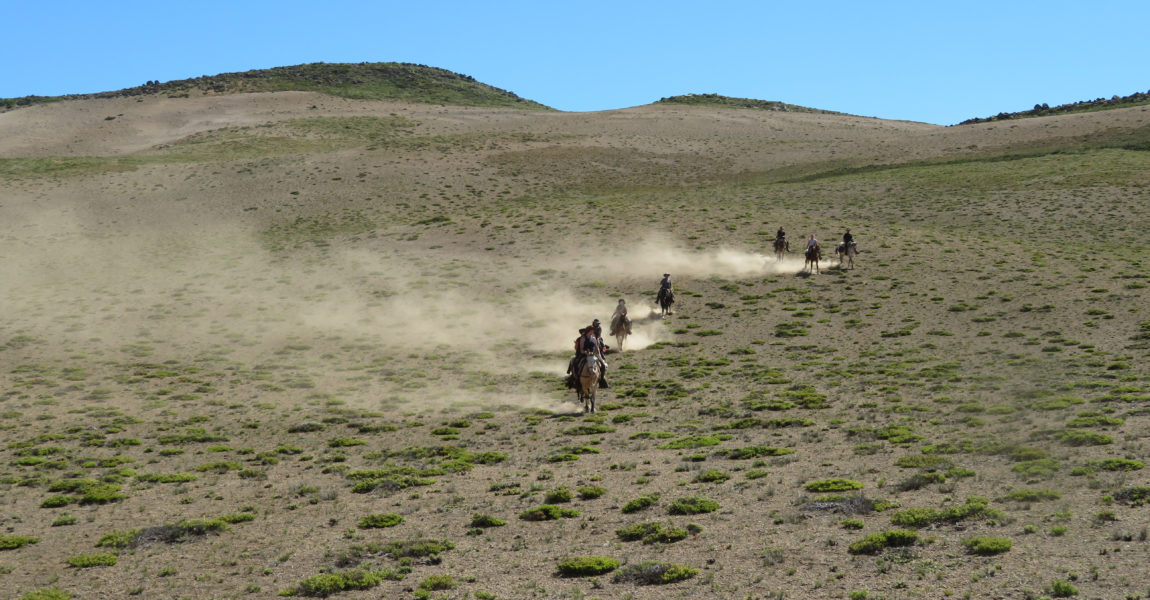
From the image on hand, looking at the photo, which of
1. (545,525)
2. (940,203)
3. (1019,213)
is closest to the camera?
(545,525)

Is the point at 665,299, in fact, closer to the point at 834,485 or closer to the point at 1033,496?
the point at 834,485

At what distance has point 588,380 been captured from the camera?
101 ft

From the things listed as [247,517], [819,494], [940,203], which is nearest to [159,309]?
[247,517]

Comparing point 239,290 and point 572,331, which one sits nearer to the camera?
point 572,331

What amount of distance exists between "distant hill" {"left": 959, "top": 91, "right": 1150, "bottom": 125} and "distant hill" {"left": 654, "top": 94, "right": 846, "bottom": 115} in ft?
122

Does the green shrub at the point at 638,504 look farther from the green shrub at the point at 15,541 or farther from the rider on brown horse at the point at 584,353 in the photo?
the green shrub at the point at 15,541

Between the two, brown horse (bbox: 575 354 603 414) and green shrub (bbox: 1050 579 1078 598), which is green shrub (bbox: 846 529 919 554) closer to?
green shrub (bbox: 1050 579 1078 598)

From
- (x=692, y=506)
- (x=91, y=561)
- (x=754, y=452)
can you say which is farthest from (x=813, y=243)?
(x=91, y=561)

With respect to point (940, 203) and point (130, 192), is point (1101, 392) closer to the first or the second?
point (940, 203)

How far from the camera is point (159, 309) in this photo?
52.6 m

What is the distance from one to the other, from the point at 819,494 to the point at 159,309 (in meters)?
44.2

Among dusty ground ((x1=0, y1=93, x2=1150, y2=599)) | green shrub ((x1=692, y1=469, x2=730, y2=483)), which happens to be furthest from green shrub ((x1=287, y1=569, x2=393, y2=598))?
green shrub ((x1=692, y1=469, x2=730, y2=483))

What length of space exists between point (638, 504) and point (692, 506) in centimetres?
126

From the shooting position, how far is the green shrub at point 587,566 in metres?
16.9
